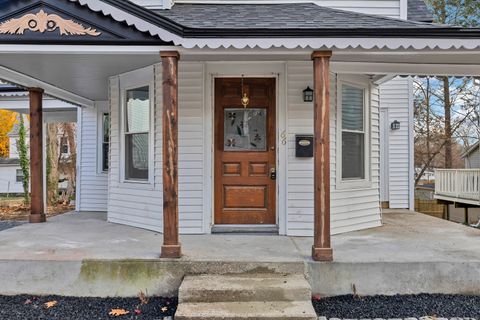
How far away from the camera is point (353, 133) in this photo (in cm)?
593

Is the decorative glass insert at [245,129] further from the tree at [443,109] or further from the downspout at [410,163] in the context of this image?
the tree at [443,109]

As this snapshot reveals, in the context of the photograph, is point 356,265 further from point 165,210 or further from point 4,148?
point 4,148

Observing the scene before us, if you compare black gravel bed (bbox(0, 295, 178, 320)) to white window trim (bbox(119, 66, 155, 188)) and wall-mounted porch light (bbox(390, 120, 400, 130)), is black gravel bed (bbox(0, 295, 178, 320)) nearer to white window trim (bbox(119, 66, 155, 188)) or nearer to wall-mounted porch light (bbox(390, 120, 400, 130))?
white window trim (bbox(119, 66, 155, 188))

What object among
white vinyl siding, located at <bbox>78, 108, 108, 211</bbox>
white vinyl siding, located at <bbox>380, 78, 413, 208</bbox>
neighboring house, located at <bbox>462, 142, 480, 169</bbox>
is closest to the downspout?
white vinyl siding, located at <bbox>380, 78, 413, 208</bbox>

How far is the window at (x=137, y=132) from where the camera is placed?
19.2ft

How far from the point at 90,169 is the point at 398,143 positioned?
6981 millimetres

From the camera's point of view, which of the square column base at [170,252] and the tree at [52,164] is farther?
the tree at [52,164]

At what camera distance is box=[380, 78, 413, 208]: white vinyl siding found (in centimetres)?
864

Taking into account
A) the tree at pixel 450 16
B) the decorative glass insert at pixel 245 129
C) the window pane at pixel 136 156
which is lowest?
the window pane at pixel 136 156

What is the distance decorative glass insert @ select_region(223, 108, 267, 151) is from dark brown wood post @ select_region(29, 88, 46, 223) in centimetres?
330

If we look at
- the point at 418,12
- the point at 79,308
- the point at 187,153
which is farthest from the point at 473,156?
the point at 79,308

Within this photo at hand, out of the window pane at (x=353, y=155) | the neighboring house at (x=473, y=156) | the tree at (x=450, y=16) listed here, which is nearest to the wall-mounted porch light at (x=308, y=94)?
the window pane at (x=353, y=155)

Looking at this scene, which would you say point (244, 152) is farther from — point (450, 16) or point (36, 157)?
point (450, 16)

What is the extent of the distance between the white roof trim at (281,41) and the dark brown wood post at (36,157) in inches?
124
